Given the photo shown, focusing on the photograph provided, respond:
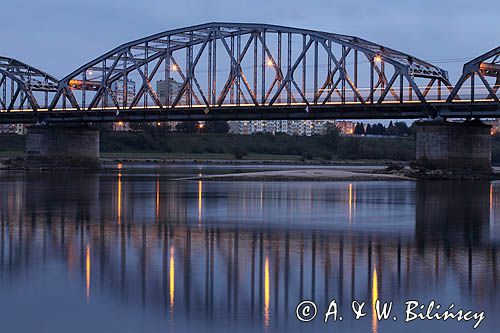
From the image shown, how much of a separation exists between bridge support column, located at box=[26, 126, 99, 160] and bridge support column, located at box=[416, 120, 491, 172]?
2266 inches

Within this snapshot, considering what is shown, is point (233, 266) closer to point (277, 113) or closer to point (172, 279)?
point (172, 279)

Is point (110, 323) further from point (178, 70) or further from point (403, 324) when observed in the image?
point (178, 70)

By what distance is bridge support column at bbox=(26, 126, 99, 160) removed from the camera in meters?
124

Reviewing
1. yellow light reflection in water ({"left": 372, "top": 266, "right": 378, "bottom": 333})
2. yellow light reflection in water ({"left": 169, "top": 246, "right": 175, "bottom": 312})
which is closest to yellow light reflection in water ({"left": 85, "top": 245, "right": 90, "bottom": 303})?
yellow light reflection in water ({"left": 169, "top": 246, "right": 175, "bottom": 312})

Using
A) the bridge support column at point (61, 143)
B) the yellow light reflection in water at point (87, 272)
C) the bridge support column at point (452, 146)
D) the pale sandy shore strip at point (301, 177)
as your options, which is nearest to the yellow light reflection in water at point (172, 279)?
the yellow light reflection in water at point (87, 272)

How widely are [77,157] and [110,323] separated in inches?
4405

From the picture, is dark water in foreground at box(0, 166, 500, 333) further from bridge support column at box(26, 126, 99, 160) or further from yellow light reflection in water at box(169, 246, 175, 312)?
bridge support column at box(26, 126, 99, 160)

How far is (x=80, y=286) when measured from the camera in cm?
1883

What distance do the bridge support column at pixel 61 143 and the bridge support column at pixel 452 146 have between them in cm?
5756

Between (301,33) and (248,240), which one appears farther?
(301,33)

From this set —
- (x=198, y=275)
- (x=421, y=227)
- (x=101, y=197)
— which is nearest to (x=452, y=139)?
(x=101, y=197)

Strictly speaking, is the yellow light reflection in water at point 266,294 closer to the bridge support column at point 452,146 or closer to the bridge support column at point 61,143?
the bridge support column at point 452,146

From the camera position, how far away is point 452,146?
8569cm

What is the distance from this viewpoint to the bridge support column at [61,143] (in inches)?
4889
